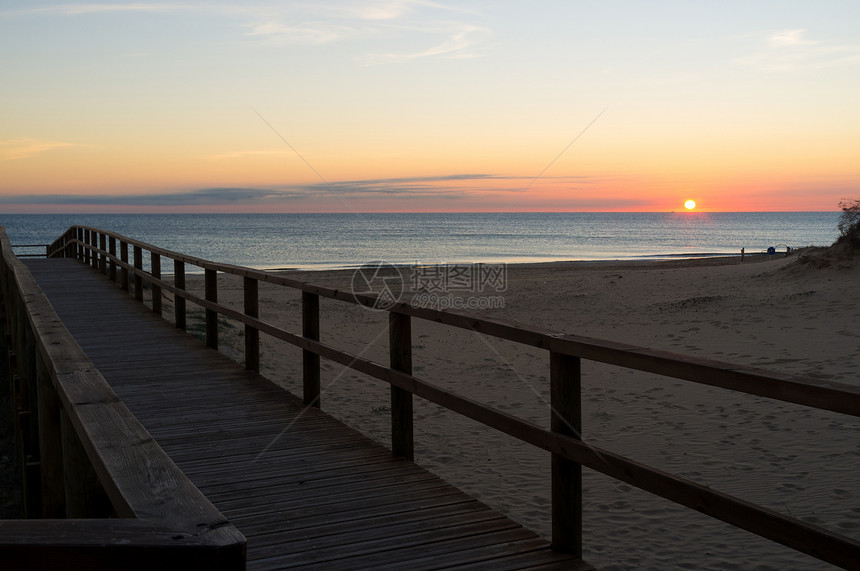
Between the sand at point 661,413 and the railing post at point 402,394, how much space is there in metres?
1.60

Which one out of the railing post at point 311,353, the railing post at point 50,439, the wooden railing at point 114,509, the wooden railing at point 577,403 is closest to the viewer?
the wooden railing at point 114,509

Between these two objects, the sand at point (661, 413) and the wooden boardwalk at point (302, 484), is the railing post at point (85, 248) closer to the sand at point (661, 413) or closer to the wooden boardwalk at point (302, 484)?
the sand at point (661, 413)

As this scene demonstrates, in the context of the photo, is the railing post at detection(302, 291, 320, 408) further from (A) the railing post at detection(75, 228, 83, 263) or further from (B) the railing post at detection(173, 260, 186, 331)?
(A) the railing post at detection(75, 228, 83, 263)

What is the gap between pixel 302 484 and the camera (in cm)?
425

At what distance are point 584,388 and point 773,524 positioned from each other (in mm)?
7811

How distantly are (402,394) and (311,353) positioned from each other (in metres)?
1.70

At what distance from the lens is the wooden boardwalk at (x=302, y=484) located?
10.8ft

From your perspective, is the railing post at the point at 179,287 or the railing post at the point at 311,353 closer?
the railing post at the point at 311,353

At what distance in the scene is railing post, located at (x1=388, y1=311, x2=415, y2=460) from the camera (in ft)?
15.6

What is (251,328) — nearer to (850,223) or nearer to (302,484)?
(302,484)

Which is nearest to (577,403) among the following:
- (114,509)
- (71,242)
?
(114,509)

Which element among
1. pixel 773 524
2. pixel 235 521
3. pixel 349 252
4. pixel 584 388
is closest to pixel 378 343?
pixel 584 388

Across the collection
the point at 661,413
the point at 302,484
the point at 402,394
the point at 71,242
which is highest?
the point at 71,242

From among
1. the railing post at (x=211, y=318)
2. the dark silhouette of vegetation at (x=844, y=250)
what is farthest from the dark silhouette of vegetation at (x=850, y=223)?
the railing post at (x=211, y=318)
